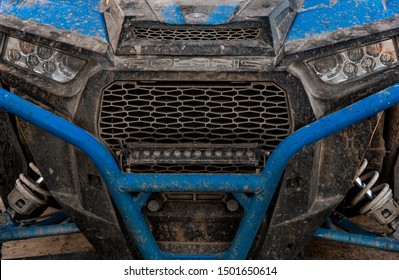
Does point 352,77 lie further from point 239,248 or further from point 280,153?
point 239,248

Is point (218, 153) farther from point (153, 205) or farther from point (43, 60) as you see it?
point (43, 60)

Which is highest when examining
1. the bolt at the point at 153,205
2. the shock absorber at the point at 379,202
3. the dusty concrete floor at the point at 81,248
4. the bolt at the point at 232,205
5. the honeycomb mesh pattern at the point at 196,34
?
the honeycomb mesh pattern at the point at 196,34

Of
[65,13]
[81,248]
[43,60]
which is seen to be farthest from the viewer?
[81,248]

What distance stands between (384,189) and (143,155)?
4.16 feet

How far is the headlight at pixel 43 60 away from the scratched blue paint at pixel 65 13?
131 mm

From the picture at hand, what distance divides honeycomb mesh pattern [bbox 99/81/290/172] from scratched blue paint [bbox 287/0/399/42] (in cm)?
35

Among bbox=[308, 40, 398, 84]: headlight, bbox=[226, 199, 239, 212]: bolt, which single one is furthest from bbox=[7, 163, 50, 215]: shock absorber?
bbox=[308, 40, 398, 84]: headlight

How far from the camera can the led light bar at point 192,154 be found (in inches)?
179

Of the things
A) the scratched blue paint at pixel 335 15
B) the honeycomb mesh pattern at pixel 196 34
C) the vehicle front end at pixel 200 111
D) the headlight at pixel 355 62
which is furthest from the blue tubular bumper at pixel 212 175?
the honeycomb mesh pattern at pixel 196 34

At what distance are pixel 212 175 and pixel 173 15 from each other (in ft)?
2.76

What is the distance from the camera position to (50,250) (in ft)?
19.4

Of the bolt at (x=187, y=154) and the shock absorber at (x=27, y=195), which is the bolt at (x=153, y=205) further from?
the shock absorber at (x=27, y=195)

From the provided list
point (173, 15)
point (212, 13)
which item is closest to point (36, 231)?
point (173, 15)

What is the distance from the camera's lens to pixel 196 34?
15.4ft
